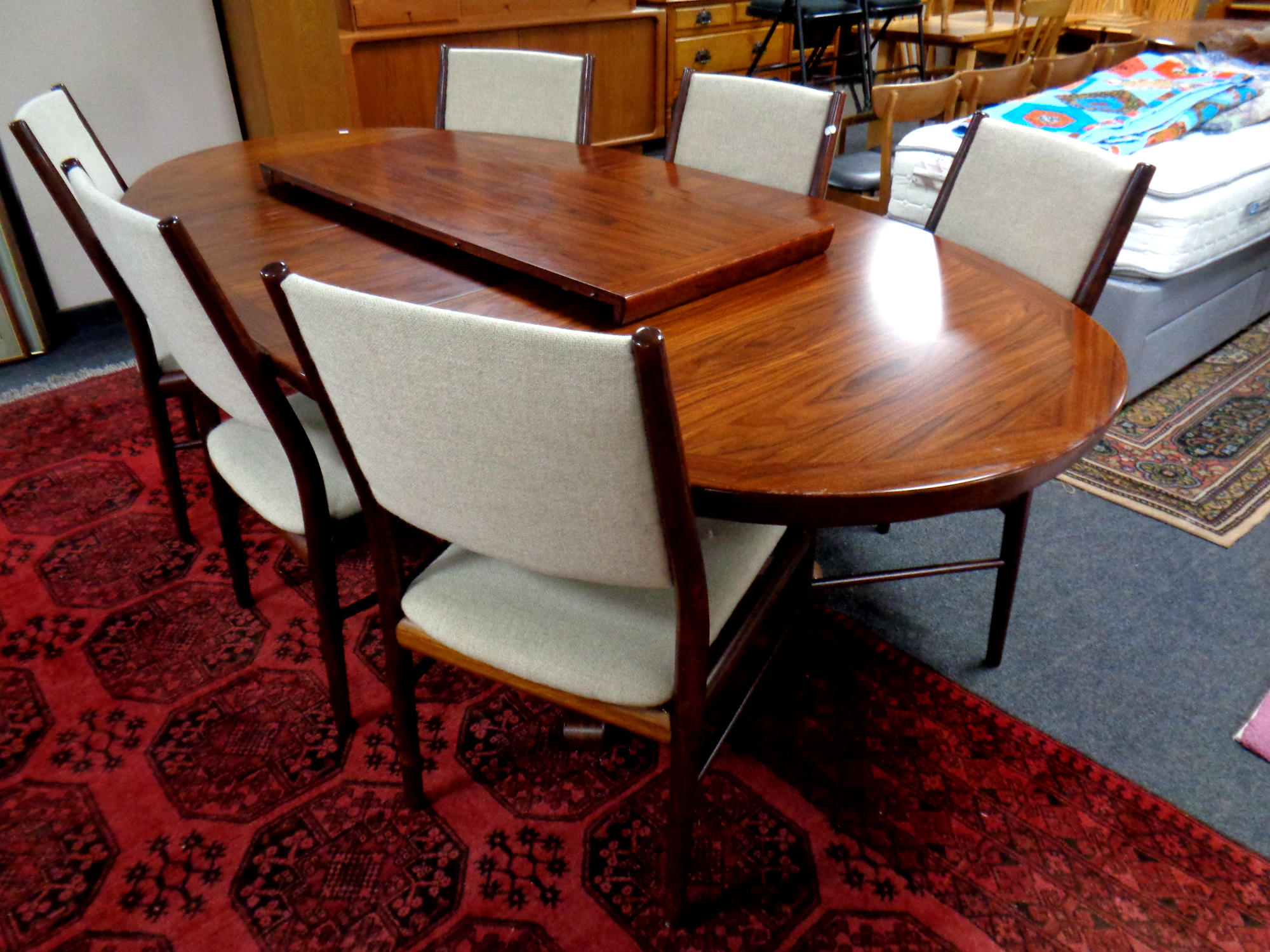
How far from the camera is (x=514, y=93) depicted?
7.16 feet

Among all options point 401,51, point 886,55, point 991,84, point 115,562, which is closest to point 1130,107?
point 991,84

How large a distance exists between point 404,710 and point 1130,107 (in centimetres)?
281

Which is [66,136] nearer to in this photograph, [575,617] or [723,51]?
[575,617]

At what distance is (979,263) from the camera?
1306 millimetres

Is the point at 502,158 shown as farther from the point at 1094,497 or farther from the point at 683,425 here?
the point at 1094,497

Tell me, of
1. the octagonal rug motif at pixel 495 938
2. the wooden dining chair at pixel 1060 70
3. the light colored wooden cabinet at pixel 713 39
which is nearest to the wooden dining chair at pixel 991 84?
the wooden dining chair at pixel 1060 70

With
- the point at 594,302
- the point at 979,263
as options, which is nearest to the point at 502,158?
the point at 594,302

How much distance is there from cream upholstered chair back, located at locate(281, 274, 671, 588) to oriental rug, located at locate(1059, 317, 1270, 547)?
144 cm

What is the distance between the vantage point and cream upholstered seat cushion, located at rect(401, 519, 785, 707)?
0.94 metres

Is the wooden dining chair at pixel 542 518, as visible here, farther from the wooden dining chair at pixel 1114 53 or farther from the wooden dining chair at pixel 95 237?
the wooden dining chair at pixel 1114 53

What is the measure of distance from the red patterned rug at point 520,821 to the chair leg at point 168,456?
22cm

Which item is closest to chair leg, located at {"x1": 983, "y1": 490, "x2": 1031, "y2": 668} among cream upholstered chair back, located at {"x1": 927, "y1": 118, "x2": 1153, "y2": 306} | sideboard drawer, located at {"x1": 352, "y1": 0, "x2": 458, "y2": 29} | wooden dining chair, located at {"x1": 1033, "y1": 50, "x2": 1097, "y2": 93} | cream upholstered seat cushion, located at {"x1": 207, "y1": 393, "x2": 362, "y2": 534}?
cream upholstered chair back, located at {"x1": 927, "y1": 118, "x2": 1153, "y2": 306}

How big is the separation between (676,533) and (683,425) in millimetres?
160

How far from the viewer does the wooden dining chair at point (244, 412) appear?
1013 mm
